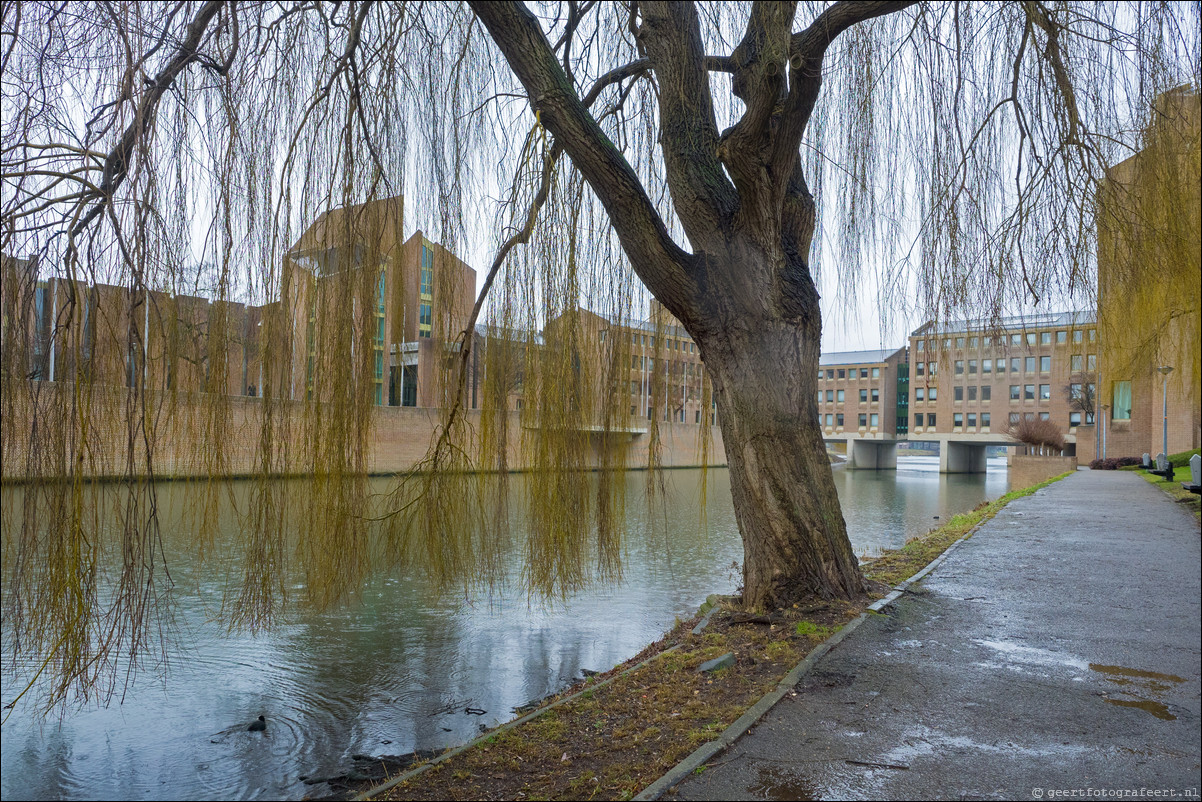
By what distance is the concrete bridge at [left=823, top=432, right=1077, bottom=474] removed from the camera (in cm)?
4541

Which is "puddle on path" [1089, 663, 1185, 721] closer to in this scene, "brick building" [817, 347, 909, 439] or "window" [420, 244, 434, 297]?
"window" [420, 244, 434, 297]

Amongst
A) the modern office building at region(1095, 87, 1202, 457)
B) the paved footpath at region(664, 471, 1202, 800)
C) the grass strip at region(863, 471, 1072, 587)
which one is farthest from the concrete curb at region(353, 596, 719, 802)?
the modern office building at region(1095, 87, 1202, 457)

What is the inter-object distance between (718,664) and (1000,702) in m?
1.52

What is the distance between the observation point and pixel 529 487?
206 inches

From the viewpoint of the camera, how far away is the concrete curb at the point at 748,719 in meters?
3.12

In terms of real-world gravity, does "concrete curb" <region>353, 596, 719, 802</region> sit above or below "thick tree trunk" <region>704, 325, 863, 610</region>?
below

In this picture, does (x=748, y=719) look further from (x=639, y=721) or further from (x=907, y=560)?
(x=907, y=560)

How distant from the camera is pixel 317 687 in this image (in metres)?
6.41

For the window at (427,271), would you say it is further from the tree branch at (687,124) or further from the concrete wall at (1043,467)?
the concrete wall at (1043,467)

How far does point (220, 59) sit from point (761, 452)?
4013mm

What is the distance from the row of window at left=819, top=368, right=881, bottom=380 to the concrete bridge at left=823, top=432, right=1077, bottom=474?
12.5 feet

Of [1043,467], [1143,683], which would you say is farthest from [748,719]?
[1043,467]

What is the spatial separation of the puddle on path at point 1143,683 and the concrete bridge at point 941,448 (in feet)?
137

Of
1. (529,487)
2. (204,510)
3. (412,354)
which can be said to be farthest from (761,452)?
(204,510)
